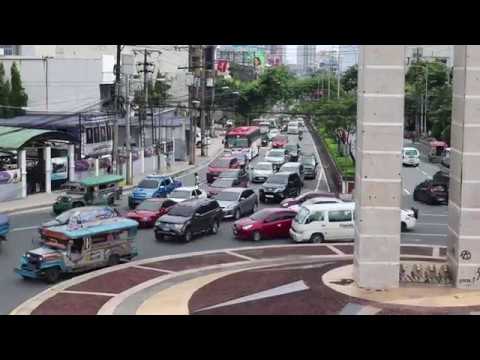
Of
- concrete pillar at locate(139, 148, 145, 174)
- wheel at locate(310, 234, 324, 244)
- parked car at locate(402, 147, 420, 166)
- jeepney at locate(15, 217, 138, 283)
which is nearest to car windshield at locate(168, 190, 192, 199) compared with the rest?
wheel at locate(310, 234, 324, 244)

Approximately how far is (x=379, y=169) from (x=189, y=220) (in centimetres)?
1020

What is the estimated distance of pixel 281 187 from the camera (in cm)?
3694

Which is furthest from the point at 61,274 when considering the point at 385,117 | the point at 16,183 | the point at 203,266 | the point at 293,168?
the point at 293,168

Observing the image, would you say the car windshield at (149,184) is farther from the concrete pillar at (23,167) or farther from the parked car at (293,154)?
the parked car at (293,154)

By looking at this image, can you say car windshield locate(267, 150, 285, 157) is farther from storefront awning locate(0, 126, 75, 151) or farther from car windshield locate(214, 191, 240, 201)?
car windshield locate(214, 191, 240, 201)

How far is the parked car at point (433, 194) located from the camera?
36.6m

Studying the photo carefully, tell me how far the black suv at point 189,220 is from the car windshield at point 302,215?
330 cm

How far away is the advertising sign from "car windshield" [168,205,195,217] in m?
13.9

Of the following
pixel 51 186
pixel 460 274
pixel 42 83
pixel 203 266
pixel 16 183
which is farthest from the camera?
pixel 42 83

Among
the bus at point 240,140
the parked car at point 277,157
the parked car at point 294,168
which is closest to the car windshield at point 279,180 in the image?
the parked car at point 294,168

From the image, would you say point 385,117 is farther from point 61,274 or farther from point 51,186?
point 51,186

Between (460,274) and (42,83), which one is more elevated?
(42,83)

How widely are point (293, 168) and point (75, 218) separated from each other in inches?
876

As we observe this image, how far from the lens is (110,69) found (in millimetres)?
60188
